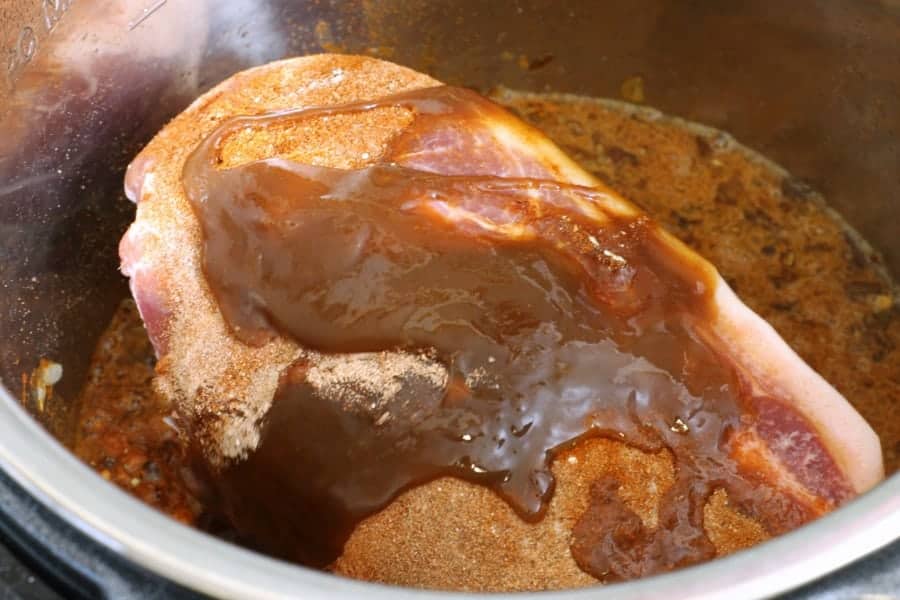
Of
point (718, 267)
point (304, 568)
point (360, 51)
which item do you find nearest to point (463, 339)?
point (304, 568)

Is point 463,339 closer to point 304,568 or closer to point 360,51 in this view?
point 304,568

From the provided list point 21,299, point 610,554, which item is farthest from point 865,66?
point 21,299

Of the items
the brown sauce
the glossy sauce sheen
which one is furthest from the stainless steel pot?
the glossy sauce sheen

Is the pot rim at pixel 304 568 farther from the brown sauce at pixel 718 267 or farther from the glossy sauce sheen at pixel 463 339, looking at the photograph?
the brown sauce at pixel 718 267

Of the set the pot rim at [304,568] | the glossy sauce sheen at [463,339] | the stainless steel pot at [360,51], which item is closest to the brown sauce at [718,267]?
the stainless steel pot at [360,51]

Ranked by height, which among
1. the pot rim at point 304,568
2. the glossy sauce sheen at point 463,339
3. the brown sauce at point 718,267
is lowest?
the brown sauce at point 718,267

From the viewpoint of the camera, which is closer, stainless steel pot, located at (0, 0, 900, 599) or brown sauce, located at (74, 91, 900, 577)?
stainless steel pot, located at (0, 0, 900, 599)

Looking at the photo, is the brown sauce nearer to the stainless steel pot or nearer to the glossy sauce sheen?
the stainless steel pot
